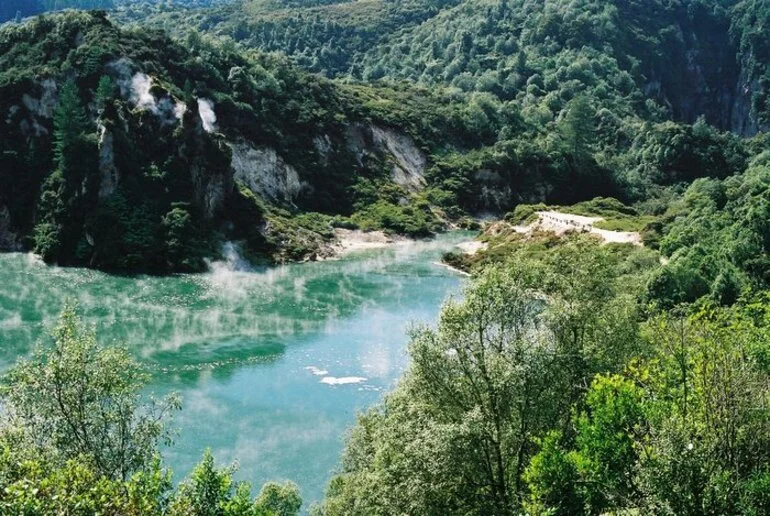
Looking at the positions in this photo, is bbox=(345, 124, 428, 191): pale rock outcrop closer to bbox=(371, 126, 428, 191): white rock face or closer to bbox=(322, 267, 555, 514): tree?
bbox=(371, 126, 428, 191): white rock face

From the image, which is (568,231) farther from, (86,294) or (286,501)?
(286,501)

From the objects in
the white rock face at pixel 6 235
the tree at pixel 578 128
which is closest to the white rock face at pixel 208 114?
the white rock face at pixel 6 235

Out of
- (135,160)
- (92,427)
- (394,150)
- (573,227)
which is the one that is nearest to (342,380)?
(92,427)

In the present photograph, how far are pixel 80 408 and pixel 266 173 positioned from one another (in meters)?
117

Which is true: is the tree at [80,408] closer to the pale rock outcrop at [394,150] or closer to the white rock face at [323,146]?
the white rock face at [323,146]

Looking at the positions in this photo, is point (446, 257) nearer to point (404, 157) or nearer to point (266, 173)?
point (266, 173)

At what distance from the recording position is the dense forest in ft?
78.5

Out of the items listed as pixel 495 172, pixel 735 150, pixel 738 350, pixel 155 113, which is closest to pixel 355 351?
Result: pixel 738 350

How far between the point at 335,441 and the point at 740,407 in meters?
37.3

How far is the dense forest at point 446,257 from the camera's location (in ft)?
78.5

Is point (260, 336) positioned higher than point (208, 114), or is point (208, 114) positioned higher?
point (208, 114)

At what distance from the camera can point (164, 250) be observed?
110250mm

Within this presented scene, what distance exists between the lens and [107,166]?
11512 centimetres

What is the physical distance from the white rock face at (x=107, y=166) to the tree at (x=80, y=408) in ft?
303
